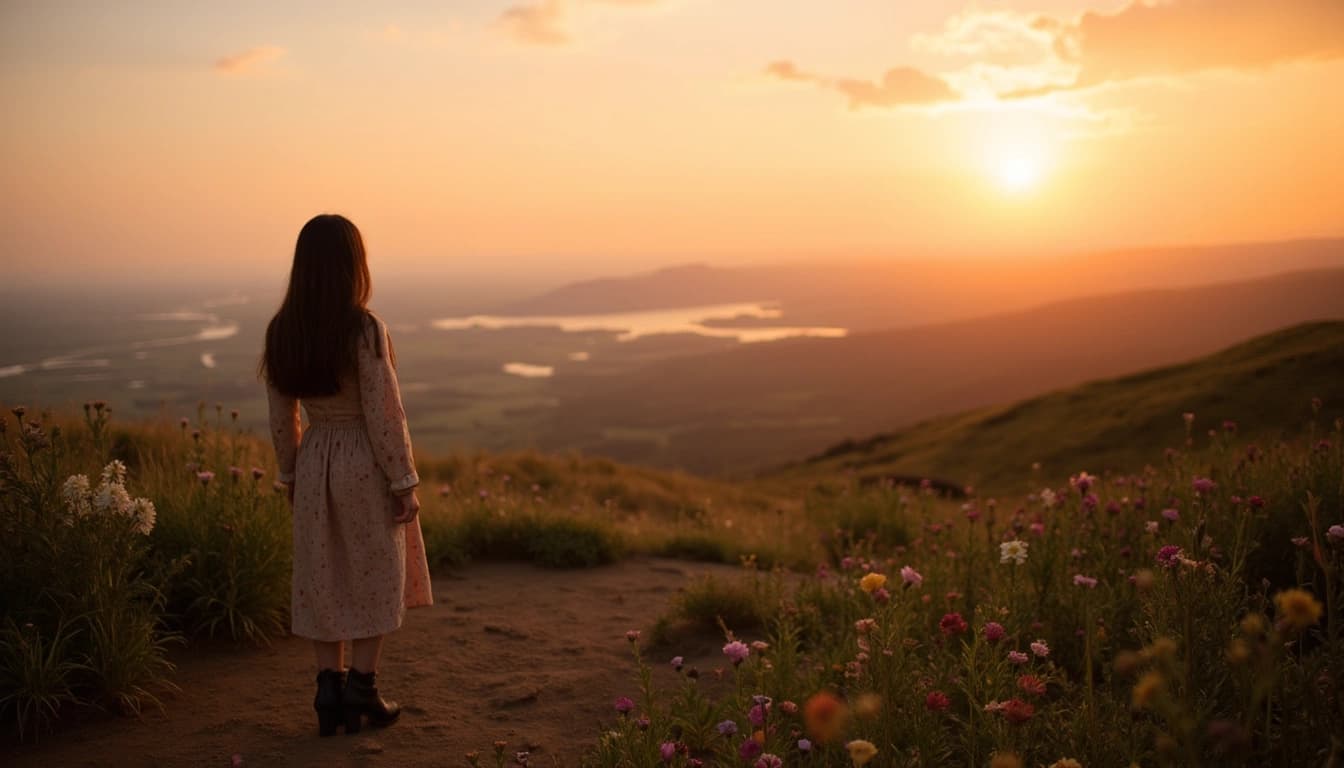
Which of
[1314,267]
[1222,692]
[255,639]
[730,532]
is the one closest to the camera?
[1222,692]

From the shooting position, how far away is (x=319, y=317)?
4543mm

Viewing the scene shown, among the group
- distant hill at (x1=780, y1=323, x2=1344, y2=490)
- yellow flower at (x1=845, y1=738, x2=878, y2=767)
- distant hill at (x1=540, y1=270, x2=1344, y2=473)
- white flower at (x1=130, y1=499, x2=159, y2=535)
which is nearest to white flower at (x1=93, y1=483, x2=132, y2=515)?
white flower at (x1=130, y1=499, x2=159, y2=535)

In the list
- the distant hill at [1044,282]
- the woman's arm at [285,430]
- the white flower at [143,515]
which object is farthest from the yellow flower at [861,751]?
the distant hill at [1044,282]

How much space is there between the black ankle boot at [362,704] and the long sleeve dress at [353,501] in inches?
11.6

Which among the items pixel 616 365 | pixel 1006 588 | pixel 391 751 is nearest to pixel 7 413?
pixel 391 751

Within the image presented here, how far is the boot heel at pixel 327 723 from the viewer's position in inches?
181

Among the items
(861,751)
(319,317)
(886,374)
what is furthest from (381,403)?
(886,374)

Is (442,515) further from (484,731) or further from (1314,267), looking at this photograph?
(1314,267)

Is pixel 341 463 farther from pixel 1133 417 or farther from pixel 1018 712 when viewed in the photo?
pixel 1133 417

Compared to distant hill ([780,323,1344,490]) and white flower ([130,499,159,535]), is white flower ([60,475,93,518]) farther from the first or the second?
distant hill ([780,323,1344,490])

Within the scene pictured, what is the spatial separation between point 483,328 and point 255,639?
174 m

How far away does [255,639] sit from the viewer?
5.93m

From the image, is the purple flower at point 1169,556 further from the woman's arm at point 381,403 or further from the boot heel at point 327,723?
the boot heel at point 327,723

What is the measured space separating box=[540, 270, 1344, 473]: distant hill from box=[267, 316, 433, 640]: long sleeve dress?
66.5 metres
